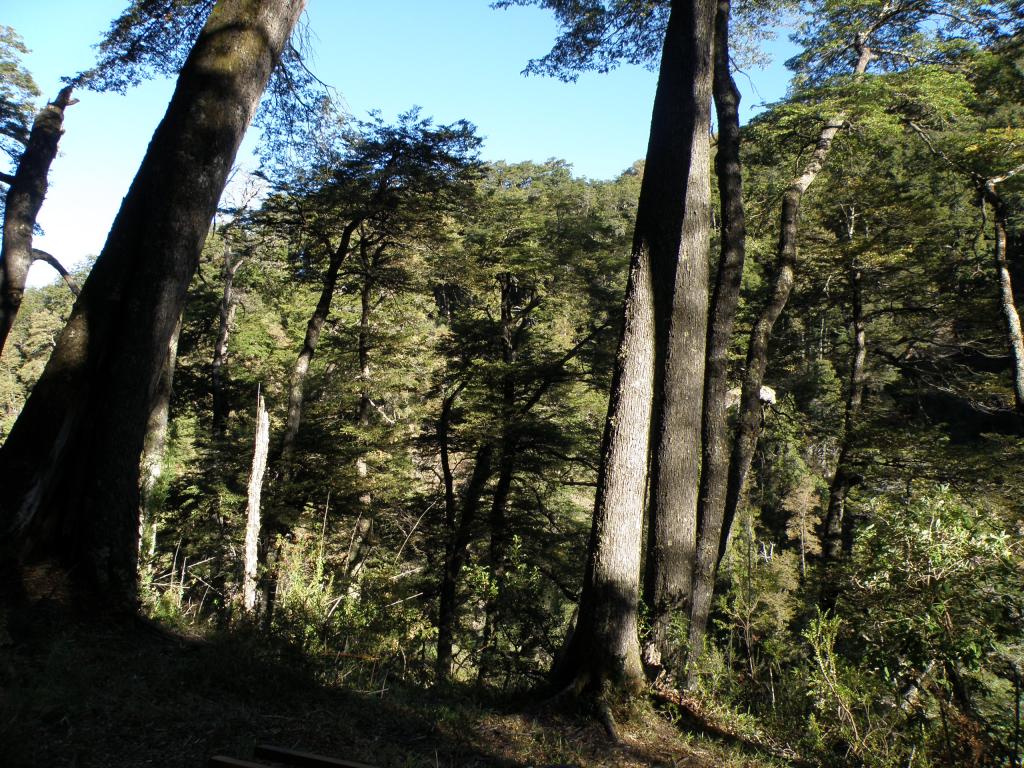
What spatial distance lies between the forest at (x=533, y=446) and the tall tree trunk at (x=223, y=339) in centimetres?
176

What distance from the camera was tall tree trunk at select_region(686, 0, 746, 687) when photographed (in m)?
6.45

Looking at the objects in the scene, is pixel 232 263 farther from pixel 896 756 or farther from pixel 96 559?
pixel 896 756

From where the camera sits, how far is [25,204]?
8.82 m

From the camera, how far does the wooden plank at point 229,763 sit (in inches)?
110

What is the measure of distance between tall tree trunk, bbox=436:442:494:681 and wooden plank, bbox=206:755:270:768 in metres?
7.78

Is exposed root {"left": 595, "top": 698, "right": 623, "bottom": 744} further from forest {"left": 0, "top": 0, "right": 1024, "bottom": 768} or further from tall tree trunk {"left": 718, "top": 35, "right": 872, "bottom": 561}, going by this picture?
tall tree trunk {"left": 718, "top": 35, "right": 872, "bottom": 561}

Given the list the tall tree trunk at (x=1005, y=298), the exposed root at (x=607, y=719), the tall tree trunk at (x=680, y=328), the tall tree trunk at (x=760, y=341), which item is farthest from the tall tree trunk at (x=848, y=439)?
the exposed root at (x=607, y=719)

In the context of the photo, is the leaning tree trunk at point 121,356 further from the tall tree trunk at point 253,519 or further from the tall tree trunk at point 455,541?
the tall tree trunk at point 455,541

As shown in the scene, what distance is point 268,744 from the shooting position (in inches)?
122

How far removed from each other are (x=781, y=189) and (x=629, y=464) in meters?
8.28

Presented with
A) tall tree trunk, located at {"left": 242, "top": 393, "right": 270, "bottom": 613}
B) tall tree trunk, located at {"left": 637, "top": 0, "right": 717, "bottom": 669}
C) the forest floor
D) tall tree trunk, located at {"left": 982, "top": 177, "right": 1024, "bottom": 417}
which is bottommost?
the forest floor

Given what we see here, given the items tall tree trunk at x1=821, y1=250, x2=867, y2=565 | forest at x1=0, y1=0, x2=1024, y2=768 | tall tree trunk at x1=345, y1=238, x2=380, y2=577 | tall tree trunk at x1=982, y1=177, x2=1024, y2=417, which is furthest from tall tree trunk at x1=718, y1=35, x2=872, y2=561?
tall tree trunk at x1=345, y1=238, x2=380, y2=577

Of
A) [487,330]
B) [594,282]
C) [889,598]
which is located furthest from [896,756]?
[594,282]

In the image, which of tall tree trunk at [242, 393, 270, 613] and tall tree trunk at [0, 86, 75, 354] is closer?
tall tree trunk at [242, 393, 270, 613]
